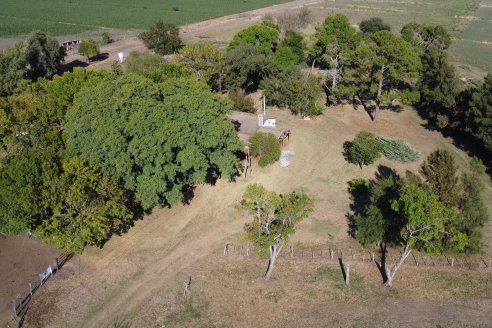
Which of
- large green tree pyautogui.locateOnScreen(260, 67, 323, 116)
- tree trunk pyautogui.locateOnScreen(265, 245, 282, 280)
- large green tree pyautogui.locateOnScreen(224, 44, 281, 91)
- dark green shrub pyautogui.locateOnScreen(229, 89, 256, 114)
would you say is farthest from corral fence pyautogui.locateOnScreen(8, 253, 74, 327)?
large green tree pyautogui.locateOnScreen(224, 44, 281, 91)

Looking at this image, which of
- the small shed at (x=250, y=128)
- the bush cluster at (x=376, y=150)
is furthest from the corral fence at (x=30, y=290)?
the bush cluster at (x=376, y=150)

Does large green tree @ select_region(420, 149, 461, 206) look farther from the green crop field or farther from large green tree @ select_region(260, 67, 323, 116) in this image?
the green crop field

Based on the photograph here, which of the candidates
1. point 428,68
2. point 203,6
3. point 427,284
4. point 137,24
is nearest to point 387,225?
point 427,284

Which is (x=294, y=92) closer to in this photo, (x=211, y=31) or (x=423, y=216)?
(x=423, y=216)

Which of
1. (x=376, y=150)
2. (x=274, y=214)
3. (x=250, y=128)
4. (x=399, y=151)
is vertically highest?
(x=274, y=214)

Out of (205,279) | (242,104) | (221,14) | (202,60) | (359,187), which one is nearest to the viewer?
(205,279)

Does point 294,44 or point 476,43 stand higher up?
point 294,44

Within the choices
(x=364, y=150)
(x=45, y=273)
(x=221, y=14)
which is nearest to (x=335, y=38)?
(x=364, y=150)

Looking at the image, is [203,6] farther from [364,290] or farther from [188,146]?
[364,290]
